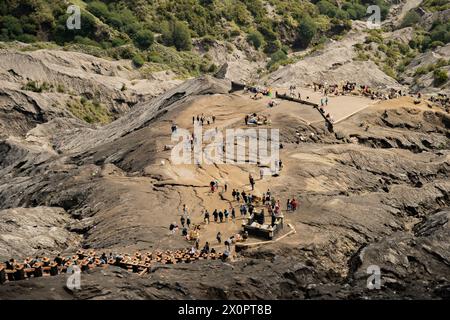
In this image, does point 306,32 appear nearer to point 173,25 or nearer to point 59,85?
point 173,25

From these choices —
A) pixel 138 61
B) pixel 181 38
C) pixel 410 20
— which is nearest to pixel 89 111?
pixel 138 61

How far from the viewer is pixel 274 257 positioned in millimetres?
37031

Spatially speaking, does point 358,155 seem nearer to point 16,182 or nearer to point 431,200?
point 431,200

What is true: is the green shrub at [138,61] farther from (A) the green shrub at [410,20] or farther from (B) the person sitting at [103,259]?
(B) the person sitting at [103,259]

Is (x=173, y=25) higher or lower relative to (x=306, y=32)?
lower

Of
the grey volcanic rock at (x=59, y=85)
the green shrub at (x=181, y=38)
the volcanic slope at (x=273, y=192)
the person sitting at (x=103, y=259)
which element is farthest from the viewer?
the green shrub at (x=181, y=38)

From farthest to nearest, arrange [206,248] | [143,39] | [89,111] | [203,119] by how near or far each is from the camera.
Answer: [143,39] < [89,111] < [203,119] < [206,248]

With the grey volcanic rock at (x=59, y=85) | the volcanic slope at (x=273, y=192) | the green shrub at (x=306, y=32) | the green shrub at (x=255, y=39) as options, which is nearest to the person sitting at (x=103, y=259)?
the volcanic slope at (x=273, y=192)

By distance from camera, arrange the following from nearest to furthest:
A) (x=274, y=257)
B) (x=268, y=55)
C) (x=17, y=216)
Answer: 1. (x=274, y=257)
2. (x=17, y=216)
3. (x=268, y=55)

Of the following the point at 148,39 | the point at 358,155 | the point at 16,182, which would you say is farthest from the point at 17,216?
the point at 148,39

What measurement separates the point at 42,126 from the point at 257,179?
1652 inches

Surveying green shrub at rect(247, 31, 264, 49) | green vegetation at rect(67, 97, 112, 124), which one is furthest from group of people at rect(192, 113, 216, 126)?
green shrub at rect(247, 31, 264, 49)
